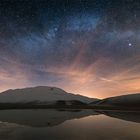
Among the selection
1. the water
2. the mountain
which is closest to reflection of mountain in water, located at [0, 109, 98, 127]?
the water

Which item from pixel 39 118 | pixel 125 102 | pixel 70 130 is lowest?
pixel 70 130

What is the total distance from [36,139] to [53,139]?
0.71 meters

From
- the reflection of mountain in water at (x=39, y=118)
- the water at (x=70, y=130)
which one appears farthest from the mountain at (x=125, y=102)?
the water at (x=70, y=130)

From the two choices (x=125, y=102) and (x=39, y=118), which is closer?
(x=39, y=118)

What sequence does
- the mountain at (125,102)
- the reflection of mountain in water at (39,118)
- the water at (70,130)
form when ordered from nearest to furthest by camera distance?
the water at (70,130), the reflection of mountain in water at (39,118), the mountain at (125,102)

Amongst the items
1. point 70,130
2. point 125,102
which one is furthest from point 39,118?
point 125,102

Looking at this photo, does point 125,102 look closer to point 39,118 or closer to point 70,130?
point 39,118

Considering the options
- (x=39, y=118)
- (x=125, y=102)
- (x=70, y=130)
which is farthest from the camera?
(x=125, y=102)

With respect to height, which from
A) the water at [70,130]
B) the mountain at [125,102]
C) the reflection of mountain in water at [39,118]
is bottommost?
the water at [70,130]

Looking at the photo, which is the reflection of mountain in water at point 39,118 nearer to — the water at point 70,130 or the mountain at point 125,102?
the water at point 70,130

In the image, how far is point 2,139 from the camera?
10.5 metres

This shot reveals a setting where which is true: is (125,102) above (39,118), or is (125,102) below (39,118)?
above

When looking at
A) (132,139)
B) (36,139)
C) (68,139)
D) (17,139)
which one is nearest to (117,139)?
(132,139)

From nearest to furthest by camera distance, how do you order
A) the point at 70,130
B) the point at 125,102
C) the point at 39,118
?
1. the point at 70,130
2. the point at 39,118
3. the point at 125,102
